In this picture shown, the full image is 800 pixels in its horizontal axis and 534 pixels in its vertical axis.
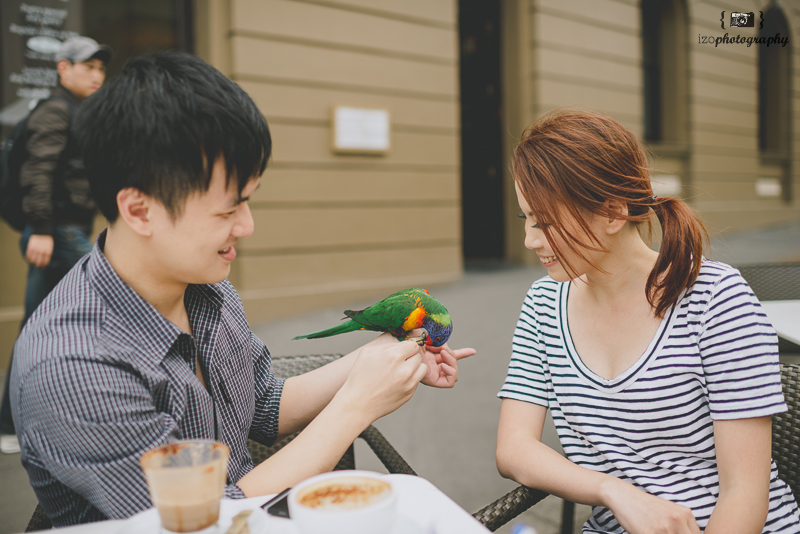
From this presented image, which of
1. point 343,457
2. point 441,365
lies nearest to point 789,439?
point 441,365

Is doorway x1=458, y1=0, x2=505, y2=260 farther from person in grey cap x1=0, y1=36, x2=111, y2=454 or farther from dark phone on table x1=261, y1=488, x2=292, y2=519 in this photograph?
dark phone on table x1=261, y1=488, x2=292, y2=519

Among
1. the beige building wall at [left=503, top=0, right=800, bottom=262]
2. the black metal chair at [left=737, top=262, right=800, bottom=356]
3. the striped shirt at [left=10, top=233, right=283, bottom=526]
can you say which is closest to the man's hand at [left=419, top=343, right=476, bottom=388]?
the striped shirt at [left=10, top=233, right=283, bottom=526]

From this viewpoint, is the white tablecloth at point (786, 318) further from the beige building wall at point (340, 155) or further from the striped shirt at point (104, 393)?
the beige building wall at point (340, 155)

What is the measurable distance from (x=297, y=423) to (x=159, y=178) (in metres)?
0.75

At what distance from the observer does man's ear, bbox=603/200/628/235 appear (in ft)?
4.35

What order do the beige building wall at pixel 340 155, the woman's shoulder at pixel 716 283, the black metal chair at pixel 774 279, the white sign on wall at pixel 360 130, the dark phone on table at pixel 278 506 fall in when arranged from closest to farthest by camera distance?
the dark phone on table at pixel 278 506
the woman's shoulder at pixel 716 283
the black metal chair at pixel 774 279
the beige building wall at pixel 340 155
the white sign on wall at pixel 360 130

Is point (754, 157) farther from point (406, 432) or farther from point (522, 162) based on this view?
point (522, 162)

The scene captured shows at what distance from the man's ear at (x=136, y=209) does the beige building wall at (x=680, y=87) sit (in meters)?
5.05

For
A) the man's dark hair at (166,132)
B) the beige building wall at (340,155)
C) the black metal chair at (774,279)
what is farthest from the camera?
the beige building wall at (340,155)

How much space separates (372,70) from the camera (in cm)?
561

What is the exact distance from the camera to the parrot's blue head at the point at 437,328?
67.0 inches

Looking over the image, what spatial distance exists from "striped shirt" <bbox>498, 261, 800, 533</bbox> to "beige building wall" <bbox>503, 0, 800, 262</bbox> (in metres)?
4.65

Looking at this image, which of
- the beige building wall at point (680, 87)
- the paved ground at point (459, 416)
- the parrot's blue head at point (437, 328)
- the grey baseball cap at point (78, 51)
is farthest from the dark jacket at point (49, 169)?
the beige building wall at point (680, 87)

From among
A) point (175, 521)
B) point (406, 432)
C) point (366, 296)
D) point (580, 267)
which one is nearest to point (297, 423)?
point (175, 521)
